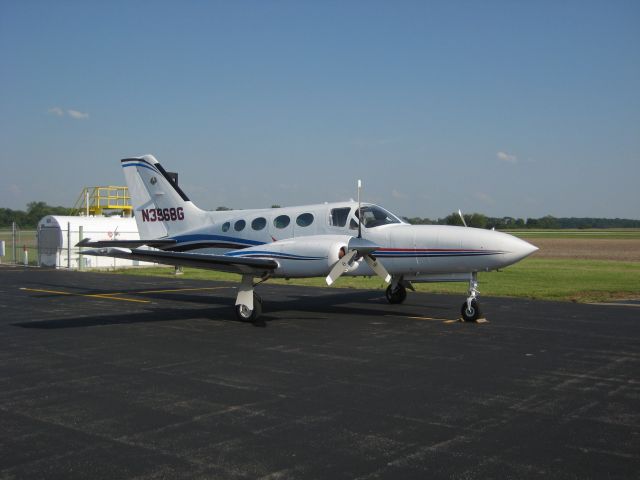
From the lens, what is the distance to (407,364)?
31.9ft

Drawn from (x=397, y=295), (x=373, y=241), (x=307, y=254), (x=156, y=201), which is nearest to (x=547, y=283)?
(x=397, y=295)

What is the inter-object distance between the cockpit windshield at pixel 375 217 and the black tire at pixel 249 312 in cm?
344

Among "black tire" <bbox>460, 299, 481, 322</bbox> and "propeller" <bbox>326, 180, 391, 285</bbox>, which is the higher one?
"propeller" <bbox>326, 180, 391, 285</bbox>

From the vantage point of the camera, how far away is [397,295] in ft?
58.4

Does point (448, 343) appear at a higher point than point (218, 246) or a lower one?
lower

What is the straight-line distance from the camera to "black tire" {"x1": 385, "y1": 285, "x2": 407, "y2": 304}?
17.8 meters

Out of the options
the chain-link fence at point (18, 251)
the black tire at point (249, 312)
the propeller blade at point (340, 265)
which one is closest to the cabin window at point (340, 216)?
the propeller blade at point (340, 265)

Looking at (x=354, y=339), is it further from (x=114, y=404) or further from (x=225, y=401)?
(x=114, y=404)

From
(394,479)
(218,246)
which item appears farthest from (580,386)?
(218,246)

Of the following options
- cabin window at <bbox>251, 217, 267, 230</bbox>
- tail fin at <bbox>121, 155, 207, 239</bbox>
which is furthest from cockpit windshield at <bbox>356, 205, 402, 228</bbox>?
tail fin at <bbox>121, 155, 207, 239</bbox>

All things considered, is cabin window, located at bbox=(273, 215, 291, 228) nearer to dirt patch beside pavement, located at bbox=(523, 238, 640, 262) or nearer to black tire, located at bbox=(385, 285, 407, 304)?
black tire, located at bbox=(385, 285, 407, 304)

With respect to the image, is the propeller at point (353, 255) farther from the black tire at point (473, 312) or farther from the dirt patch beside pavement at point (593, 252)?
the dirt patch beside pavement at point (593, 252)

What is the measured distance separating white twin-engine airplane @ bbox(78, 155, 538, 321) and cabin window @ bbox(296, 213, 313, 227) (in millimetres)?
28

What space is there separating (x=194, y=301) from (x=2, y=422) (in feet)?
41.5
